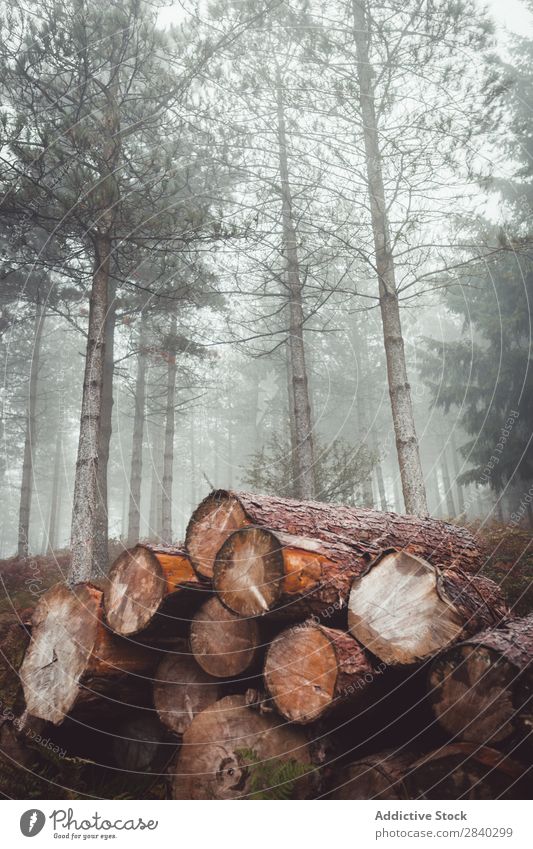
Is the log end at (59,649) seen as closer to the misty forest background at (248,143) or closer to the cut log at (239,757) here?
the cut log at (239,757)

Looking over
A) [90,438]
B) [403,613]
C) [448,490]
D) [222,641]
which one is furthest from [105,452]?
[448,490]

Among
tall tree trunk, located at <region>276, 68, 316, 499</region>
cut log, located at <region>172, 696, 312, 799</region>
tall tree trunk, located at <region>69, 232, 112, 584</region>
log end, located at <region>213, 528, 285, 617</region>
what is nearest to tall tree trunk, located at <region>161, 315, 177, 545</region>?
tall tree trunk, located at <region>276, 68, 316, 499</region>

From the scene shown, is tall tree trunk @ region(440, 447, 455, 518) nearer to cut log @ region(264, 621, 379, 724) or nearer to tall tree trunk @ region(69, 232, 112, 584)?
tall tree trunk @ region(69, 232, 112, 584)

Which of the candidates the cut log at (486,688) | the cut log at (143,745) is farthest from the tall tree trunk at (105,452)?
the cut log at (486,688)

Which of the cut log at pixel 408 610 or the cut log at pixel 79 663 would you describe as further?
the cut log at pixel 79 663

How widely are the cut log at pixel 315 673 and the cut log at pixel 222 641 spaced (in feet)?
0.83

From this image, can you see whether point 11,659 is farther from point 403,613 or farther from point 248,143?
point 248,143

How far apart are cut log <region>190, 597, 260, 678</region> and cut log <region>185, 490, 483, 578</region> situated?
1.08 feet

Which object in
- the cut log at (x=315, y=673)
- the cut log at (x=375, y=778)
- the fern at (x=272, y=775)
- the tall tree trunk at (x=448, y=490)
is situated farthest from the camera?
the tall tree trunk at (x=448, y=490)

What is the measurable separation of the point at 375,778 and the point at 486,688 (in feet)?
2.92

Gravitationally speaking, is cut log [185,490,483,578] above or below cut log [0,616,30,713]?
above

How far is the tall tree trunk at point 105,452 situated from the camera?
414 inches

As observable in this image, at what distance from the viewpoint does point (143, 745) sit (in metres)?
3.92

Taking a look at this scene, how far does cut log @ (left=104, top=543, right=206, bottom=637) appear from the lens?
3.75 m
